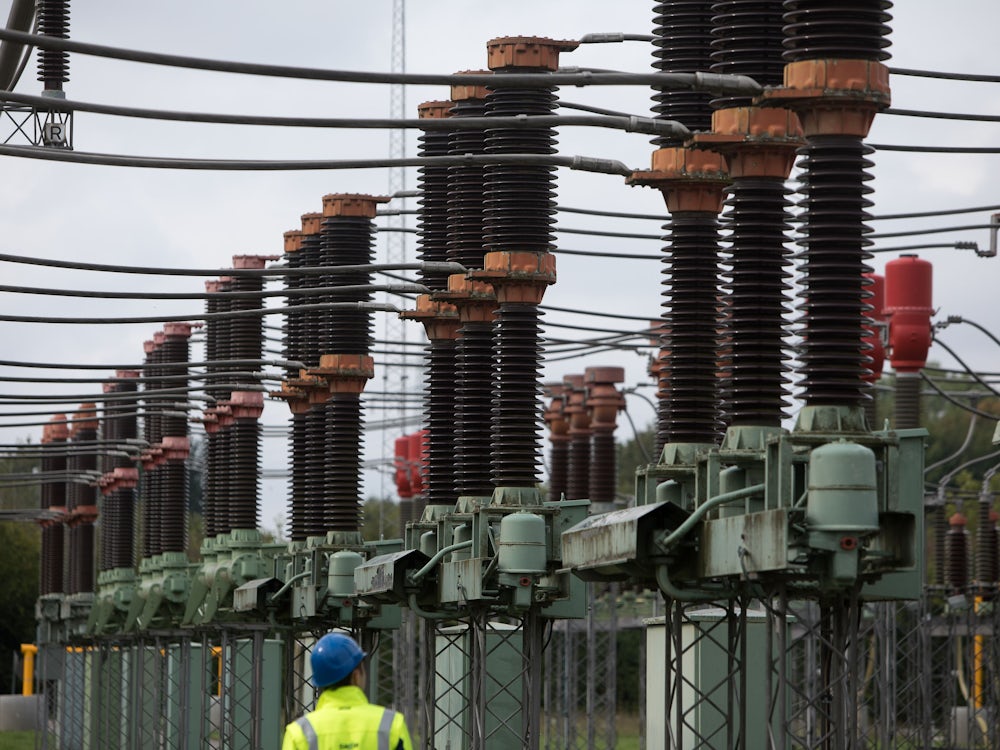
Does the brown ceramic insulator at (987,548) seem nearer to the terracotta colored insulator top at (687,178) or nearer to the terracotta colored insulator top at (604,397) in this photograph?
the terracotta colored insulator top at (604,397)

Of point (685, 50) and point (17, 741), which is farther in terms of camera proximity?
point (17, 741)

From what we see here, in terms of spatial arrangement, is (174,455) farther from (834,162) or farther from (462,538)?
(834,162)

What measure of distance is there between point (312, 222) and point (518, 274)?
803cm

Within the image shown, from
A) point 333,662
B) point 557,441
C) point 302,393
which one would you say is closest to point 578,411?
point 557,441

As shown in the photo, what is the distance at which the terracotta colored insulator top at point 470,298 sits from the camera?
18.5 m

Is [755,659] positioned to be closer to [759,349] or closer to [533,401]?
[533,401]

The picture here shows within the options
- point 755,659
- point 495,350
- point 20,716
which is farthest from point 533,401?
point 20,716

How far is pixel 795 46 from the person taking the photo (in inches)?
459

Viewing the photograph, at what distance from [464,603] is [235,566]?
1032cm

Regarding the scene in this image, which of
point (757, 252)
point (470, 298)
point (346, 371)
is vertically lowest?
point (346, 371)

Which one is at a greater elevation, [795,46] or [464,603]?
[795,46]

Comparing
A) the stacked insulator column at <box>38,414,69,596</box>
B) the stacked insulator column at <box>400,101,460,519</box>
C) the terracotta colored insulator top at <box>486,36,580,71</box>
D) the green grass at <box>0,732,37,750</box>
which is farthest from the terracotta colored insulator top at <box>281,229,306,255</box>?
the green grass at <box>0,732,37,750</box>

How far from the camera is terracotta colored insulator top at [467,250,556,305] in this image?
56.3ft

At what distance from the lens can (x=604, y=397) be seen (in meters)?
34.3
